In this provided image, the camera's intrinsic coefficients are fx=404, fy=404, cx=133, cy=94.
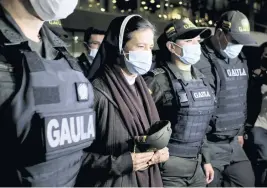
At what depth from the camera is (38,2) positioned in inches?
63.6

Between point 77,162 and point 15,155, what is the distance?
355mm

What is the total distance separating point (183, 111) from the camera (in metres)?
2.94

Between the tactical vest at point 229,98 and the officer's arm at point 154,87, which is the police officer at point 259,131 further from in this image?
the officer's arm at point 154,87

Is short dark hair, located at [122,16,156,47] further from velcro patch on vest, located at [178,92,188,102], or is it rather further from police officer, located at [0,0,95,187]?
police officer, located at [0,0,95,187]

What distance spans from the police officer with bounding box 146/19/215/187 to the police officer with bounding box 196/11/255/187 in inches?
17.5

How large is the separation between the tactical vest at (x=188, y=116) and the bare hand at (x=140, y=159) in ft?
2.20

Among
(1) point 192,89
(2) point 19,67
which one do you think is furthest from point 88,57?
(2) point 19,67

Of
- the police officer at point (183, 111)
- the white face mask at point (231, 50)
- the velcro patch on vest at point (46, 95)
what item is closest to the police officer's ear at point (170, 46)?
the police officer at point (183, 111)

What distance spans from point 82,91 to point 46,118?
266 millimetres

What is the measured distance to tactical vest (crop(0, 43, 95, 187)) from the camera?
4.85ft

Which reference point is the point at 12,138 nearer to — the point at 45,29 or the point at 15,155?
the point at 15,155

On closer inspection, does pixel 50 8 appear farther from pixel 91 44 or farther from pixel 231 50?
pixel 91 44

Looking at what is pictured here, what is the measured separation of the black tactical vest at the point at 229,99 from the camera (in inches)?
143

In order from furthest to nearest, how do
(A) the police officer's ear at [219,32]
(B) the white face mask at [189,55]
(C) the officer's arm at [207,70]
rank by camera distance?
1. (A) the police officer's ear at [219,32]
2. (C) the officer's arm at [207,70]
3. (B) the white face mask at [189,55]
